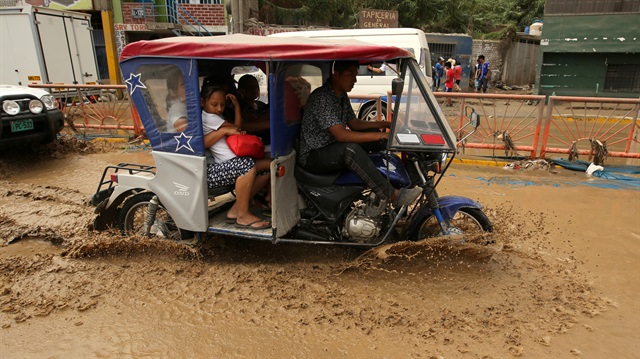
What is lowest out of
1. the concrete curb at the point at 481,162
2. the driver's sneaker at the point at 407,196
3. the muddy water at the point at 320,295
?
the concrete curb at the point at 481,162

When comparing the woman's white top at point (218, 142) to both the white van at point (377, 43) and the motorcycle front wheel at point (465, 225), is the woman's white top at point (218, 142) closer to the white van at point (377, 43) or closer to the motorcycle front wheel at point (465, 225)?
the motorcycle front wheel at point (465, 225)

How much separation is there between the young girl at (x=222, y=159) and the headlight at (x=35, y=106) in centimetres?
501

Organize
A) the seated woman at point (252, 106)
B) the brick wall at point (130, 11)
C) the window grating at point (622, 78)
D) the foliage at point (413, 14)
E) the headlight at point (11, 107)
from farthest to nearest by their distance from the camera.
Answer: the foliage at point (413, 14)
the brick wall at point (130, 11)
the window grating at point (622, 78)
the headlight at point (11, 107)
the seated woman at point (252, 106)

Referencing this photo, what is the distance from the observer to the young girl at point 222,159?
394 cm

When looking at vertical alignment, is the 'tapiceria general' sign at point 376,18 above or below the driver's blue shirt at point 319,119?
above

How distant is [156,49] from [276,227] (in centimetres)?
181

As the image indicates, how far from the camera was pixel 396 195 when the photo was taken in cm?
386

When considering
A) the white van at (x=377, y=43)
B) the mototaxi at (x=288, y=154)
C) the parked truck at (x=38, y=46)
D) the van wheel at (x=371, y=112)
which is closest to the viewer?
the mototaxi at (x=288, y=154)

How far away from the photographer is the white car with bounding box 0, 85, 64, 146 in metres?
7.00

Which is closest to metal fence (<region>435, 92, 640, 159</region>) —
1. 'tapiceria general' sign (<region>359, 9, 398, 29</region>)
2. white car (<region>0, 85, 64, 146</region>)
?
white car (<region>0, 85, 64, 146</region>)

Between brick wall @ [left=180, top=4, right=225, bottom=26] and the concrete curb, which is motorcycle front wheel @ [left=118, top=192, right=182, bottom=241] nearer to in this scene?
the concrete curb

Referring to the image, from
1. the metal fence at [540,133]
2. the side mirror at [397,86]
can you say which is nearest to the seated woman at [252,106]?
the side mirror at [397,86]

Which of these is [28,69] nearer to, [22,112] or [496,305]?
[22,112]

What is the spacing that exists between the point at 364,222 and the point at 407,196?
1.42ft
